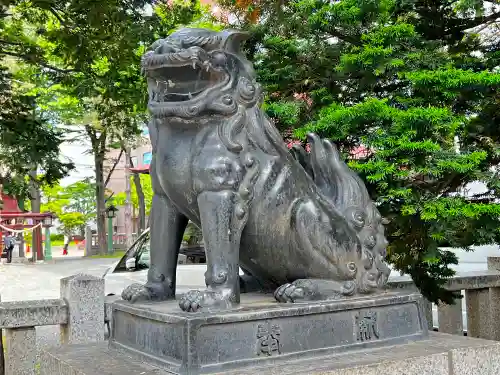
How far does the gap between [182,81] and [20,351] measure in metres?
3.64

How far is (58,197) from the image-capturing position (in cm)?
3656

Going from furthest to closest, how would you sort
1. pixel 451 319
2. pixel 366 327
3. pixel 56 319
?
1. pixel 451 319
2. pixel 56 319
3. pixel 366 327

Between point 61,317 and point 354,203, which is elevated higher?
point 354,203

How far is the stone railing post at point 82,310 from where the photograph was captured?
569 cm

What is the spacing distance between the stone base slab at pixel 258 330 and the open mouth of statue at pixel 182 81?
3.50 ft

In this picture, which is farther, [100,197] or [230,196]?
[100,197]

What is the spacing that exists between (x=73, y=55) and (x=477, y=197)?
18.1 ft

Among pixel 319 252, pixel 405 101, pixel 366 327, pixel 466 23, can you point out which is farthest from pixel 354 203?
pixel 466 23

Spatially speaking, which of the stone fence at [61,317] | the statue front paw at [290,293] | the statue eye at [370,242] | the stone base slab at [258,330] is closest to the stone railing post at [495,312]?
the stone fence at [61,317]

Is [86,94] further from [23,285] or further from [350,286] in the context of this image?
[23,285]

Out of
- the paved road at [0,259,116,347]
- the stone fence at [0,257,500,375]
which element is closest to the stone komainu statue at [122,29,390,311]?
the stone fence at [0,257,500,375]

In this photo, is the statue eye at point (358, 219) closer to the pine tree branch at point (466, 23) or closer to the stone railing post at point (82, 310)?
the pine tree branch at point (466, 23)

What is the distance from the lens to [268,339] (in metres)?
2.87

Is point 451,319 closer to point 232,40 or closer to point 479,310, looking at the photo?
point 479,310
